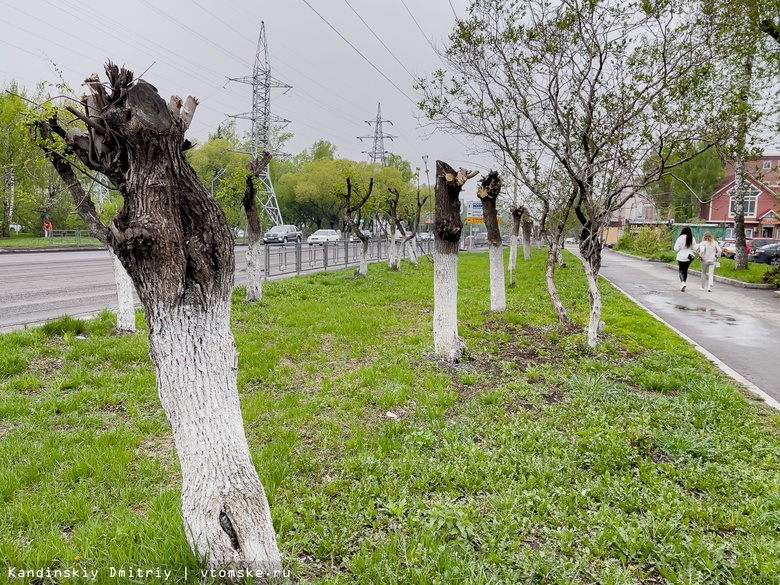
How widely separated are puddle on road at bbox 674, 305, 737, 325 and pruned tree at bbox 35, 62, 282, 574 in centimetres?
1037

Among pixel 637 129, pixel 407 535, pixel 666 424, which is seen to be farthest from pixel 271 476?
pixel 637 129

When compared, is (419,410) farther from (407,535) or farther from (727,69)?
(727,69)

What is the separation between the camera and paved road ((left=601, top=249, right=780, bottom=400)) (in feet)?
21.4

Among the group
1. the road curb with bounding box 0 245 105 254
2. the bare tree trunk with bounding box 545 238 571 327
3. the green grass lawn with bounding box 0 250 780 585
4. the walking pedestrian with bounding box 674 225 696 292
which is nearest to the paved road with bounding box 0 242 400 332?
the green grass lawn with bounding box 0 250 780 585

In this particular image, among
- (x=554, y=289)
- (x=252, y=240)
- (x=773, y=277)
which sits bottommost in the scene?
(x=773, y=277)

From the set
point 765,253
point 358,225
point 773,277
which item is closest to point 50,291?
point 358,225

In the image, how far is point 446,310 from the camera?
6.11 m

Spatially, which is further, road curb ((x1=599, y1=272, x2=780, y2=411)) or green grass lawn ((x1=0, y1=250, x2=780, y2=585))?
road curb ((x1=599, y1=272, x2=780, y2=411))

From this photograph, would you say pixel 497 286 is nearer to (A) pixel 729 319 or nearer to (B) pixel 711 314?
(A) pixel 729 319

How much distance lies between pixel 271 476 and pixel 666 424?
129 inches

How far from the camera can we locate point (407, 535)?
2.65 m

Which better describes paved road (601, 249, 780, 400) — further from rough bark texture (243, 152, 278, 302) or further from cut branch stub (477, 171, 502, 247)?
rough bark texture (243, 152, 278, 302)

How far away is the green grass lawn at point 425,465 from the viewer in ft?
8.09

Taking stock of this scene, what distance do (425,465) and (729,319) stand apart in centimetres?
941
